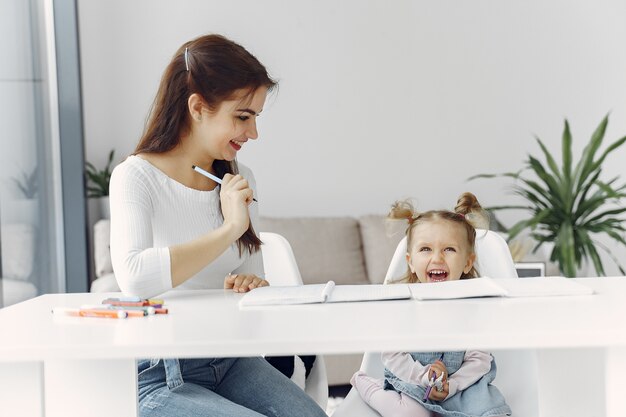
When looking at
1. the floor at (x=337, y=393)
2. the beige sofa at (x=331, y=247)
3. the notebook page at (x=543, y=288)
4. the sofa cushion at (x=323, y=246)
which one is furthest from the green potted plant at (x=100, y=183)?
the notebook page at (x=543, y=288)

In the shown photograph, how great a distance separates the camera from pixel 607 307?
1317 millimetres

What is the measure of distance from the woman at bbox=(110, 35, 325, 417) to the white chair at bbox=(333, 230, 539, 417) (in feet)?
0.52

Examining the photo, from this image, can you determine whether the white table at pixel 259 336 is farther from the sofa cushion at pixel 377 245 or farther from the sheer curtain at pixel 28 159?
the sofa cushion at pixel 377 245

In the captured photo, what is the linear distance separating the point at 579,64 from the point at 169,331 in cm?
414

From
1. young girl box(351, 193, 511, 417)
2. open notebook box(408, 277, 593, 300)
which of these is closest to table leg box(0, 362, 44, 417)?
open notebook box(408, 277, 593, 300)

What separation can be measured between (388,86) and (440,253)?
2.91 metres

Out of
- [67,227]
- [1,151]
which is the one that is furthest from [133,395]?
[67,227]

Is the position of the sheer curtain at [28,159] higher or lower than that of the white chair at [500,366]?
higher

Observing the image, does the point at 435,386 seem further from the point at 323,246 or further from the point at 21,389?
the point at 323,246

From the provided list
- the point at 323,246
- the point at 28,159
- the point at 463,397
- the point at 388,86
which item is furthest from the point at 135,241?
the point at 388,86

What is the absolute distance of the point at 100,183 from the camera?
473 cm

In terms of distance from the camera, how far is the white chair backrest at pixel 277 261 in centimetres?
196

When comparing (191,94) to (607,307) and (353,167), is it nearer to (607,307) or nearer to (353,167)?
(607,307)

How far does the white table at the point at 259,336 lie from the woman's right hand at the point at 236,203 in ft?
0.67
